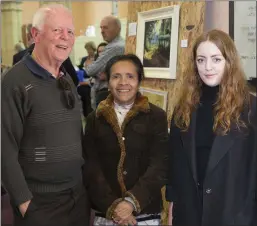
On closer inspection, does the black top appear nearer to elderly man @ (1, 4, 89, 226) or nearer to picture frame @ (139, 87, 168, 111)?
elderly man @ (1, 4, 89, 226)

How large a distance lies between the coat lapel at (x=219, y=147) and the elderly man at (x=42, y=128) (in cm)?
63

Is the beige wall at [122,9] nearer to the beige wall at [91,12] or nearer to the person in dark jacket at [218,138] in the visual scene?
the beige wall at [91,12]

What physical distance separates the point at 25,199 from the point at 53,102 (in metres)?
0.44

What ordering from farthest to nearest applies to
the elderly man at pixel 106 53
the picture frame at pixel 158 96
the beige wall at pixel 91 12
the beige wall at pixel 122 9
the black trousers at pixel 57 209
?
1. the beige wall at pixel 122 9
2. the beige wall at pixel 91 12
3. the elderly man at pixel 106 53
4. the picture frame at pixel 158 96
5. the black trousers at pixel 57 209

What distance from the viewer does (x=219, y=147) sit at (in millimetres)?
1395

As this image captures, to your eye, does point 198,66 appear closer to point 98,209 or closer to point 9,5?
point 98,209

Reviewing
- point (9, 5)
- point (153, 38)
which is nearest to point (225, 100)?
point (153, 38)

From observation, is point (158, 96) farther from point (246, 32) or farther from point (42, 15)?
point (42, 15)

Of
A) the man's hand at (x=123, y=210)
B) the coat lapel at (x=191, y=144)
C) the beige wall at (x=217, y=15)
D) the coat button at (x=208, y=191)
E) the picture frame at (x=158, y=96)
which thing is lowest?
the man's hand at (x=123, y=210)

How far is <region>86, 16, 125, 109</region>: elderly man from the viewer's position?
260cm

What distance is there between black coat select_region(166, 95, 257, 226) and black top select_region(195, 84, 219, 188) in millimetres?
24

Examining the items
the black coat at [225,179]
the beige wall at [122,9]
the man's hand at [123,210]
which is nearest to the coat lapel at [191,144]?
the black coat at [225,179]

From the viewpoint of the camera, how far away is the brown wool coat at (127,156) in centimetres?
165

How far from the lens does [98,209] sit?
1.72 m
